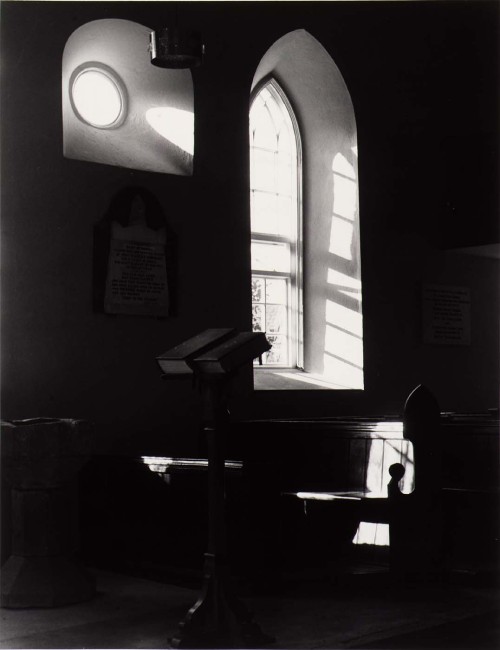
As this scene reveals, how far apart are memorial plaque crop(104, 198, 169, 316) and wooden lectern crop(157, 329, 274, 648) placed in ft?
9.25

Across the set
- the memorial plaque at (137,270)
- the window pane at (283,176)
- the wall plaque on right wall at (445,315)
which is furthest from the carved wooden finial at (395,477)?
the window pane at (283,176)

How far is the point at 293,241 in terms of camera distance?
8.92 m

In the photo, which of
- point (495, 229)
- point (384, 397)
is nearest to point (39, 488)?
point (384, 397)

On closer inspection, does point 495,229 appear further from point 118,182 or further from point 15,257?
point 15,257

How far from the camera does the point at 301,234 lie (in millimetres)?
8977

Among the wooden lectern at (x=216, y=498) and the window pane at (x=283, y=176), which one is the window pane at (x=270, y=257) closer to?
the window pane at (x=283, y=176)

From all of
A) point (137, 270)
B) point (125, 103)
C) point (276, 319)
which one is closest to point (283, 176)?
point (276, 319)

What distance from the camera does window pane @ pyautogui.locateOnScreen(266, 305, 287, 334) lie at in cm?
869

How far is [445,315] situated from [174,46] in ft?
13.4

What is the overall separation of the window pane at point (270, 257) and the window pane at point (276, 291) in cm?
10

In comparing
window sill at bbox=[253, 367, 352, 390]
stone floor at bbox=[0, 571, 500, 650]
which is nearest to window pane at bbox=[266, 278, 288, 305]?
window sill at bbox=[253, 367, 352, 390]

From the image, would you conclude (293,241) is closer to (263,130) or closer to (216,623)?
(263,130)

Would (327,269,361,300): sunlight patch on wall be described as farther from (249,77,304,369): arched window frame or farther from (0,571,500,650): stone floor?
(0,571,500,650): stone floor

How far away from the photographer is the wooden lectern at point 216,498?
13.5ft
